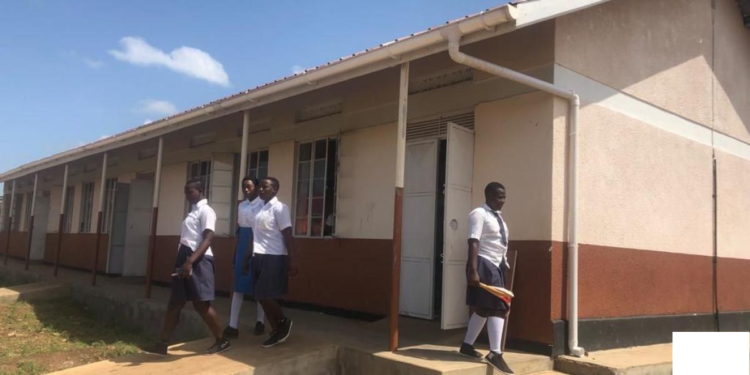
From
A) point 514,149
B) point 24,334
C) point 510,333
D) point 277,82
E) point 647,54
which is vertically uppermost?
point 647,54

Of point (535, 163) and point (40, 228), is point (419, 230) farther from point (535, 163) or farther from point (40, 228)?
point (40, 228)

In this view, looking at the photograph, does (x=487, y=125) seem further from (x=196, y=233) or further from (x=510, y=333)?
(x=196, y=233)

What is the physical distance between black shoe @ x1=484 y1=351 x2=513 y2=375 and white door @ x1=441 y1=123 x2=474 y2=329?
2.48 ft

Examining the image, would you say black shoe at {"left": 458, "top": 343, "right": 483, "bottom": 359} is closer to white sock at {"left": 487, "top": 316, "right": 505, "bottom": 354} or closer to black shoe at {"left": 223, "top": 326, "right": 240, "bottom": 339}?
white sock at {"left": 487, "top": 316, "right": 505, "bottom": 354}

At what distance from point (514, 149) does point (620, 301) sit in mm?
2023

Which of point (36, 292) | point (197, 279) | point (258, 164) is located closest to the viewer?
point (197, 279)

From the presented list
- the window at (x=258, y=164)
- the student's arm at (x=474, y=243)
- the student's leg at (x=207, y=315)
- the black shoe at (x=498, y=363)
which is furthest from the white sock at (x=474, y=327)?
the window at (x=258, y=164)

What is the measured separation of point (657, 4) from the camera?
701 centimetres

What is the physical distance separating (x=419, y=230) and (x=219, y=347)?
2.58m

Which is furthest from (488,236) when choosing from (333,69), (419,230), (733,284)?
(733,284)

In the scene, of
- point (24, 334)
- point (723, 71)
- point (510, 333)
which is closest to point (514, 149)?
point (510, 333)

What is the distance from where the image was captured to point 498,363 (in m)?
4.72

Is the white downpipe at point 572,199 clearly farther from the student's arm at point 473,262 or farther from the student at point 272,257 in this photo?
the student at point 272,257

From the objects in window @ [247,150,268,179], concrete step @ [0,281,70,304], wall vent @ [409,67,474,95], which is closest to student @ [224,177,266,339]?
wall vent @ [409,67,474,95]
